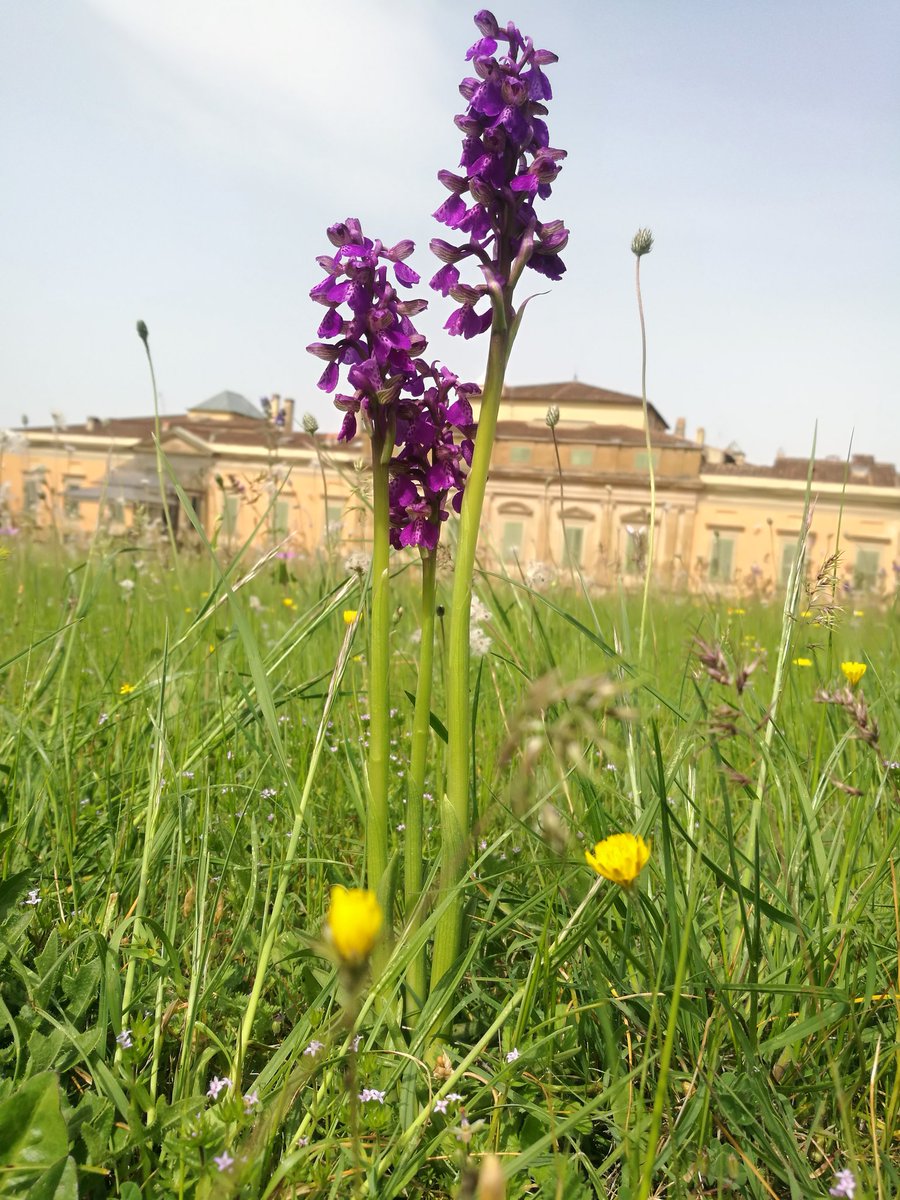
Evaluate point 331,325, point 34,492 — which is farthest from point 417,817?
point 34,492

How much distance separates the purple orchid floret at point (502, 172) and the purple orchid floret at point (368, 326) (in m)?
0.06

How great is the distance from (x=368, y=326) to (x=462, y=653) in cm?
42

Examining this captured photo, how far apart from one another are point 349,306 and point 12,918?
897 mm

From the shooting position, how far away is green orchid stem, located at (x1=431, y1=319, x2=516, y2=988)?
3.01 ft

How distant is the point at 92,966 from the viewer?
97 centimetres

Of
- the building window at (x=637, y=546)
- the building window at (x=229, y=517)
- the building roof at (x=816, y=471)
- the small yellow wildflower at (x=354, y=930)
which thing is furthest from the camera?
the building roof at (x=816, y=471)

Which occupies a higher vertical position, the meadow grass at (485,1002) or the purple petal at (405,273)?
the purple petal at (405,273)

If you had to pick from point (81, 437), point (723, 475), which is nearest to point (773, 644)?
Result: point (723, 475)

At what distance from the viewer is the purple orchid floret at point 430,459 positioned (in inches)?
41.8

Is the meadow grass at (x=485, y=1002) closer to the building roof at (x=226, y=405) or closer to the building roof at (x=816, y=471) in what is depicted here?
the building roof at (x=816, y=471)

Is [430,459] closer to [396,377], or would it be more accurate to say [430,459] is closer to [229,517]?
[396,377]

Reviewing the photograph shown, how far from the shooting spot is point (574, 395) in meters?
34.9

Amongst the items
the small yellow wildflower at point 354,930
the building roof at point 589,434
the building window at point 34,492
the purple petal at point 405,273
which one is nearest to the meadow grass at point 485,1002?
the small yellow wildflower at point 354,930

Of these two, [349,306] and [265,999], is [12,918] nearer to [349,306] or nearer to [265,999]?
[265,999]
